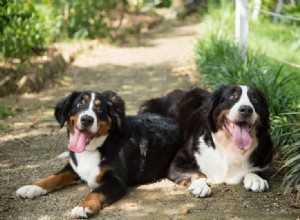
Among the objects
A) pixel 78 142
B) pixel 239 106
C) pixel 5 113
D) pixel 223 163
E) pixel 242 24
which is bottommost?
pixel 5 113

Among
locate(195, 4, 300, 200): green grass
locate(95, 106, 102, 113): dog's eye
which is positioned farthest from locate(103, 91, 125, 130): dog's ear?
locate(195, 4, 300, 200): green grass

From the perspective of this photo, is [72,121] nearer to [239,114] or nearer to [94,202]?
[94,202]

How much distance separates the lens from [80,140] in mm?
4926

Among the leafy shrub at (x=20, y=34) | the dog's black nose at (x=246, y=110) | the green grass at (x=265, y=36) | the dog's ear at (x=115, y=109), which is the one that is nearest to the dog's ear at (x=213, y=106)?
the dog's black nose at (x=246, y=110)

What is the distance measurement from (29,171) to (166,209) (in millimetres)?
1754

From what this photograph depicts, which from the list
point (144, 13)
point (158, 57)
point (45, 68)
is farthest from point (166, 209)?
point (144, 13)

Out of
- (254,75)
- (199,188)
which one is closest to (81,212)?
(199,188)

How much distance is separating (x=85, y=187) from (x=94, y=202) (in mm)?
707

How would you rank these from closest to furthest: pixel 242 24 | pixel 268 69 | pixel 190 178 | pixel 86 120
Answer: pixel 86 120 → pixel 190 178 → pixel 268 69 → pixel 242 24

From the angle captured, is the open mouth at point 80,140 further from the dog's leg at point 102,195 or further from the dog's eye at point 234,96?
the dog's eye at point 234,96

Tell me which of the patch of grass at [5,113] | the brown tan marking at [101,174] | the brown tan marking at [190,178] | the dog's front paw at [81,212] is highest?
the brown tan marking at [101,174]

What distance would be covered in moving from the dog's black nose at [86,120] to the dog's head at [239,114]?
3.90 feet

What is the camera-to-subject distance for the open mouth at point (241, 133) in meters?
4.93

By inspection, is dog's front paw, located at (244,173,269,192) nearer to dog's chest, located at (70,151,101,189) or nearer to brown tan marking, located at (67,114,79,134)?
dog's chest, located at (70,151,101,189)
